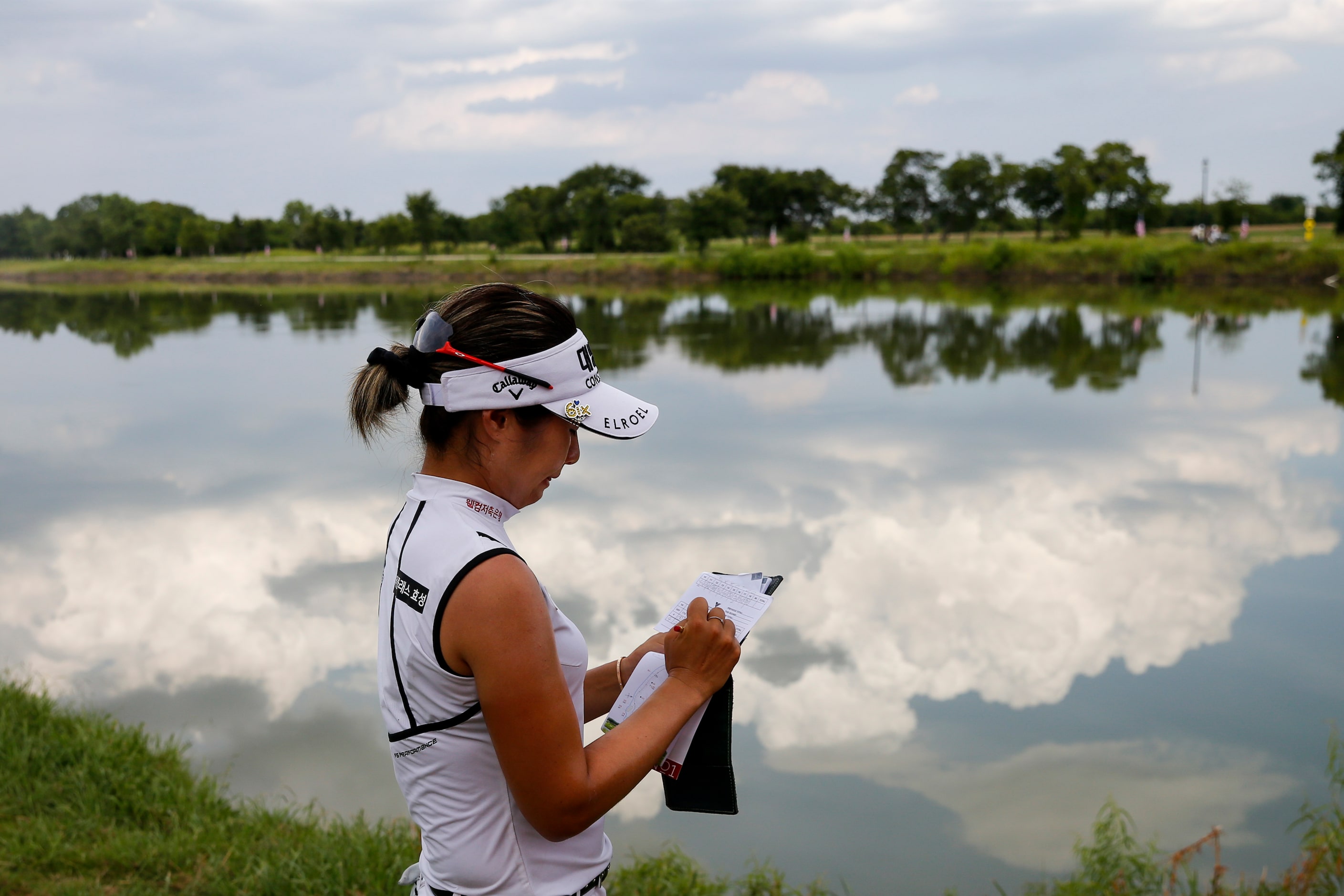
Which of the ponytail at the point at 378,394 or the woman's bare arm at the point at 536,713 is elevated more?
the ponytail at the point at 378,394

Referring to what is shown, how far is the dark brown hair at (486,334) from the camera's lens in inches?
57.2

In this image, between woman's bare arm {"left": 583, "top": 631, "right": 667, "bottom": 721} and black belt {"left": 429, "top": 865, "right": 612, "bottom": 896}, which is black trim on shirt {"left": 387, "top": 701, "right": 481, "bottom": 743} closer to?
black belt {"left": 429, "top": 865, "right": 612, "bottom": 896}

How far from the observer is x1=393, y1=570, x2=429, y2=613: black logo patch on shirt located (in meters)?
1.33

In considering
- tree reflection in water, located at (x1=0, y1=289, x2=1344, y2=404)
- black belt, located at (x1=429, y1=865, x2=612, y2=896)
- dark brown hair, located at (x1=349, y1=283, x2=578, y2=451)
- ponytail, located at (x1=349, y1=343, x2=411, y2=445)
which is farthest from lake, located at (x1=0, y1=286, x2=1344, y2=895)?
tree reflection in water, located at (x1=0, y1=289, x2=1344, y2=404)

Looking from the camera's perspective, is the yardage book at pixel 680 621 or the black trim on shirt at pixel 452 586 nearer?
the black trim on shirt at pixel 452 586

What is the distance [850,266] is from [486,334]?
168ft

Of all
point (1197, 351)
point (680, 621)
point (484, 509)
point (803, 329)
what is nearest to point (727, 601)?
point (680, 621)

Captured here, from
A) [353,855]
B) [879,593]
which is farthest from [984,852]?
[879,593]

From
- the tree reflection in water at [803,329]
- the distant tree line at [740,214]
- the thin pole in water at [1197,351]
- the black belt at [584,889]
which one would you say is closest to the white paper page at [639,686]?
the black belt at [584,889]

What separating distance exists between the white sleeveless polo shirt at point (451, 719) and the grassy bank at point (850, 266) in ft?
112

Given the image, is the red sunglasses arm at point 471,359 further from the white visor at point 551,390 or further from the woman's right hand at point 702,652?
the woman's right hand at point 702,652

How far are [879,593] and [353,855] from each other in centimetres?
489

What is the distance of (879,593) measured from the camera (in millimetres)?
7641

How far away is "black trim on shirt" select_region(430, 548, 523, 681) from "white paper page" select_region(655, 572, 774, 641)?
421 mm
